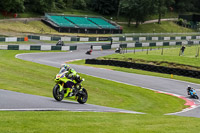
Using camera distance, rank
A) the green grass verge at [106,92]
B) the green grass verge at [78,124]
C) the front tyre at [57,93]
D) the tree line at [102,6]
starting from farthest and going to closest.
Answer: the tree line at [102,6], the green grass verge at [106,92], the front tyre at [57,93], the green grass verge at [78,124]

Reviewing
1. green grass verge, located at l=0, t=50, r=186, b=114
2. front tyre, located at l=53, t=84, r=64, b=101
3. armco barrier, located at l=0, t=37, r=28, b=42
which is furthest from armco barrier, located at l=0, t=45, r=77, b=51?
front tyre, located at l=53, t=84, r=64, b=101

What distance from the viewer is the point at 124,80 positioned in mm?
30828

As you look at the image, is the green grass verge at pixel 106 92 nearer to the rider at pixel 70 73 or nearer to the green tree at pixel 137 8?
the rider at pixel 70 73

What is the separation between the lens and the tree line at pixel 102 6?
260 ft

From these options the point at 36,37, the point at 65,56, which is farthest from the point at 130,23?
the point at 65,56

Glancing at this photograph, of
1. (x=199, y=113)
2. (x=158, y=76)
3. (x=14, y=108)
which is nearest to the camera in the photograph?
(x=14, y=108)

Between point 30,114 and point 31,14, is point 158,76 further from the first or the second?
point 31,14

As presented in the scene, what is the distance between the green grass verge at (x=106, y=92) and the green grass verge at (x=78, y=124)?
7.07 meters

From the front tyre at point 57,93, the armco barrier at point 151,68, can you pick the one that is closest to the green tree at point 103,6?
the armco barrier at point 151,68

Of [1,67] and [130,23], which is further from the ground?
[130,23]

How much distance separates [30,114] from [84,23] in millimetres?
76879

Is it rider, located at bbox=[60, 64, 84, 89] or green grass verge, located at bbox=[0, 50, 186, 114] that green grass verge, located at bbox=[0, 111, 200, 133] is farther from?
green grass verge, located at bbox=[0, 50, 186, 114]

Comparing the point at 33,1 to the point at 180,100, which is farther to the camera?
the point at 33,1

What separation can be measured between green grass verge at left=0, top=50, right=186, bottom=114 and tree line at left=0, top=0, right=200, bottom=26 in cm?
5310
